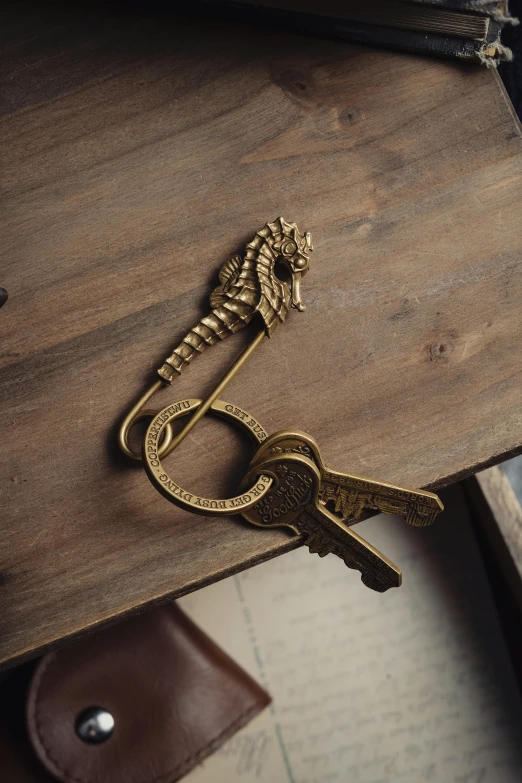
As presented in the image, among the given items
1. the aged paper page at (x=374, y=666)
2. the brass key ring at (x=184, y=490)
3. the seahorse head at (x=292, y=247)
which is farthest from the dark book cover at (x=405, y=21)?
the aged paper page at (x=374, y=666)

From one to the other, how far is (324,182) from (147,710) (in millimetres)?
620

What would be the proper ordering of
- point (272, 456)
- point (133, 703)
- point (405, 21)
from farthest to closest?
point (133, 703) < point (405, 21) < point (272, 456)

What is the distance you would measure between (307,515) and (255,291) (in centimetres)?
20

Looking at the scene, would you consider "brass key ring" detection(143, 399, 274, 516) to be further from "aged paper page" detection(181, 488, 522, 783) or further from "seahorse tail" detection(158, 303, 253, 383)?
"aged paper page" detection(181, 488, 522, 783)

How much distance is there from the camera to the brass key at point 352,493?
0.66 m

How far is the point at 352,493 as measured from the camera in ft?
2.23

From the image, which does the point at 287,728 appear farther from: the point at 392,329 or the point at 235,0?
the point at 235,0

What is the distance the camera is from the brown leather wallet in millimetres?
869

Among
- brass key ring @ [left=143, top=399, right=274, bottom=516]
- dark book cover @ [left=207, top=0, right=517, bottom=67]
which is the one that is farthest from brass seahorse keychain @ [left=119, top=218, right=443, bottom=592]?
dark book cover @ [left=207, top=0, right=517, bottom=67]

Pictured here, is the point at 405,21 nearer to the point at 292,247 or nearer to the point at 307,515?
the point at 292,247

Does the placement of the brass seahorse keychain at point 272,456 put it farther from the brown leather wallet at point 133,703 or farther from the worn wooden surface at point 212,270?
Answer: the brown leather wallet at point 133,703

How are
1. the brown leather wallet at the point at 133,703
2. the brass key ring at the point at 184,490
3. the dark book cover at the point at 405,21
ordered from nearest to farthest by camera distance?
1. the brass key ring at the point at 184,490
2. the dark book cover at the point at 405,21
3. the brown leather wallet at the point at 133,703

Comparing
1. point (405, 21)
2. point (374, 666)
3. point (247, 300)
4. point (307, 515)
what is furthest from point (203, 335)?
point (374, 666)

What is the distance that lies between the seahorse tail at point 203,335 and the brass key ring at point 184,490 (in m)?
0.04
